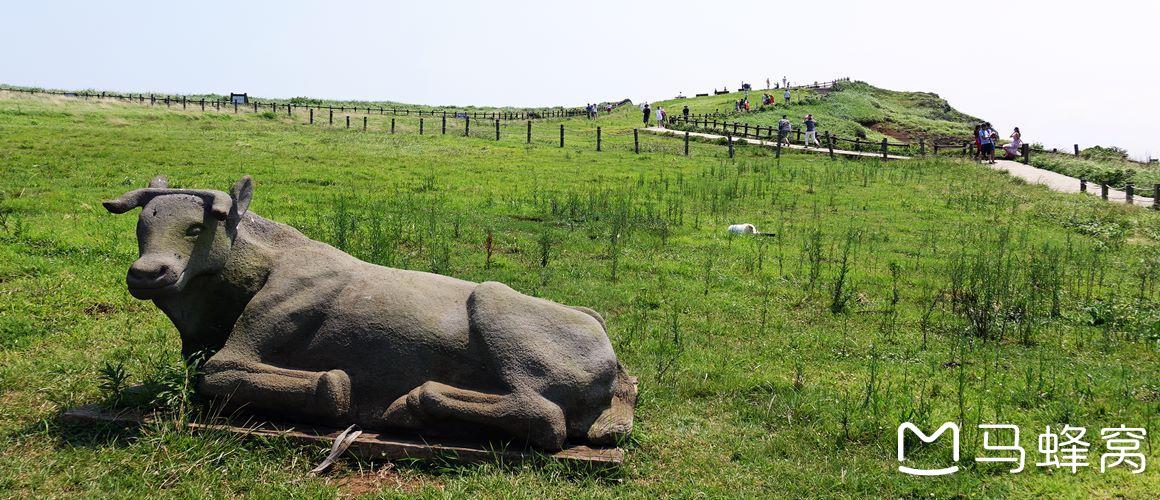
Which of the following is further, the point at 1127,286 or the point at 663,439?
the point at 1127,286

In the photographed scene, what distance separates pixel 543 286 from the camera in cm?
1110

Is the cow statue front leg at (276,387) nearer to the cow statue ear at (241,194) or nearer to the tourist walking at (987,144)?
the cow statue ear at (241,194)

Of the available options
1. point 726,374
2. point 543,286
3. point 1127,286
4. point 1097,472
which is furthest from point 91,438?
point 1127,286

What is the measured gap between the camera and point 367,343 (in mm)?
5766

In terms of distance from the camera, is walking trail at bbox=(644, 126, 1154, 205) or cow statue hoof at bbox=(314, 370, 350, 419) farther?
walking trail at bbox=(644, 126, 1154, 205)

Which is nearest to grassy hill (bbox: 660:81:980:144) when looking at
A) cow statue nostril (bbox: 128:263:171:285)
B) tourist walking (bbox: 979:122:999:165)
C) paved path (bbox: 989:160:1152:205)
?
tourist walking (bbox: 979:122:999:165)

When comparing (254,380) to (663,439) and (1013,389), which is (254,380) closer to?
(663,439)

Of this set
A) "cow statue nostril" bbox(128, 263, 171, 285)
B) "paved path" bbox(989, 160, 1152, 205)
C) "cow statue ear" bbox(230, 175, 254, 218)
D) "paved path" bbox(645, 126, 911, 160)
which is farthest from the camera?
"paved path" bbox(645, 126, 911, 160)

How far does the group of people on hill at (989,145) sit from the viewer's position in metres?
33.0

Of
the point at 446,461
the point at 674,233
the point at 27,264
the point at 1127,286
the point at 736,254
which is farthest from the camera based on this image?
the point at 674,233

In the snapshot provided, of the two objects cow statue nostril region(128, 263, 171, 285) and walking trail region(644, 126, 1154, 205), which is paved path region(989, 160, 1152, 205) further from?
cow statue nostril region(128, 263, 171, 285)

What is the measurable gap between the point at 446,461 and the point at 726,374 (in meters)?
3.30

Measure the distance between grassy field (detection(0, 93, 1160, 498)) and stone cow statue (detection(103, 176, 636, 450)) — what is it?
1.17 feet

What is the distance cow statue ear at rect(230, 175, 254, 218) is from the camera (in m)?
6.00
